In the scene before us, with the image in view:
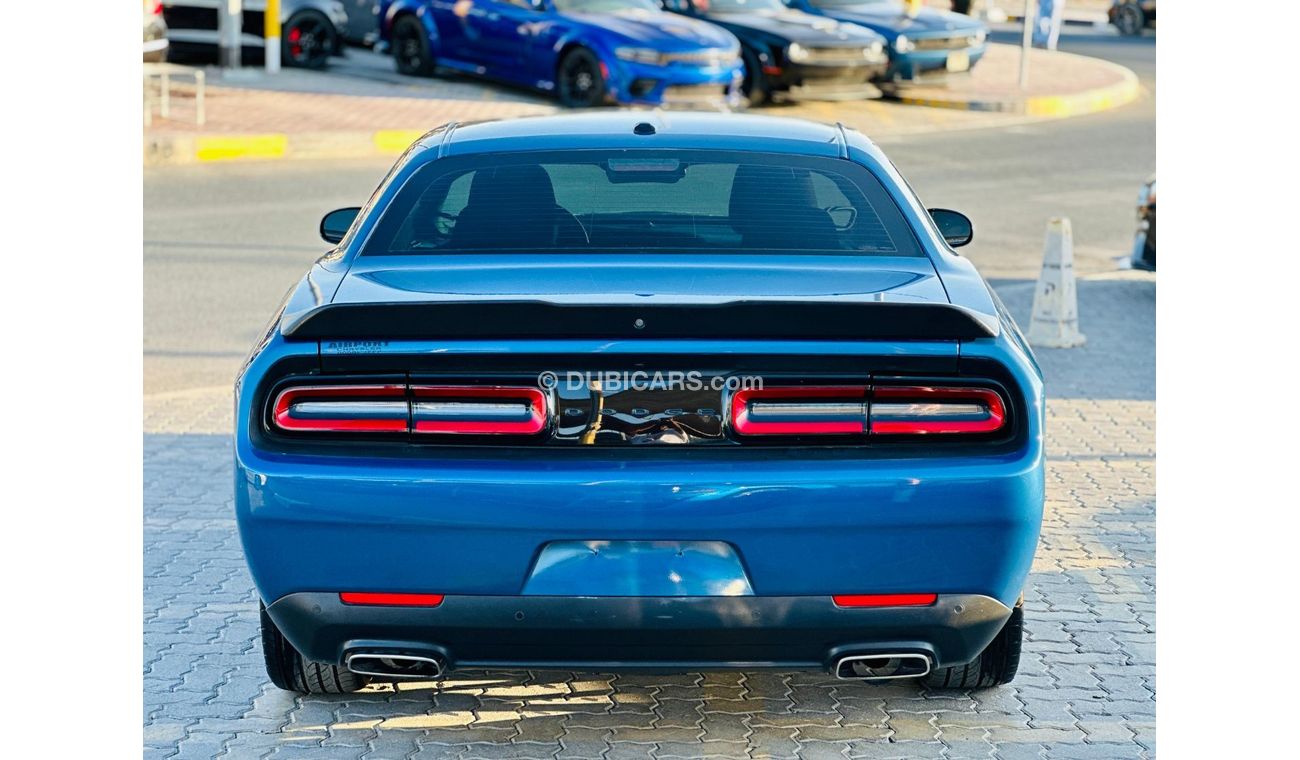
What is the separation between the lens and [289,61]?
22438 millimetres

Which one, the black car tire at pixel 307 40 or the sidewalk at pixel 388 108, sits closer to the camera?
the sidewalk at pixel 388 108

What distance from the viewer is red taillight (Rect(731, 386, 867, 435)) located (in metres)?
3.97

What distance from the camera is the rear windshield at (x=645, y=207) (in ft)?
15.8

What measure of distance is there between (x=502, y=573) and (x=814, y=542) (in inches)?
26.7

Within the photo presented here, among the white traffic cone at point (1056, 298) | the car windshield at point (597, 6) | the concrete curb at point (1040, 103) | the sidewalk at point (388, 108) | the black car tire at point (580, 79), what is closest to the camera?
the white traffic cone at point (1056, 298)

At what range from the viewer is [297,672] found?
4.71 m

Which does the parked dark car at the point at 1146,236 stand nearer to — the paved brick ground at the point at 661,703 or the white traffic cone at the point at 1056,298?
the white traffic cone at the point at 1056,298

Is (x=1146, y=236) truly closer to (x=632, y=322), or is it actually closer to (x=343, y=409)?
(x=632, y=322)

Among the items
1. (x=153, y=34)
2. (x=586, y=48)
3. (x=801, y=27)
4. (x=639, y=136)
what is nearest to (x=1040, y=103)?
(x=801, y=27)

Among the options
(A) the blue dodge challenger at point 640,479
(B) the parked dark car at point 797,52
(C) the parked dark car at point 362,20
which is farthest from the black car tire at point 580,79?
(A) the blue dodge challenger at point 640,479

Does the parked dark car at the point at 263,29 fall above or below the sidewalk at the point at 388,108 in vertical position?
above

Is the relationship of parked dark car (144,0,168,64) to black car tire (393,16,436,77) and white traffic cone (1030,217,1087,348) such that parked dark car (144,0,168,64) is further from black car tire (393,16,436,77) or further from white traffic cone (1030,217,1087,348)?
white traffic cone (1030,217,1087,348)

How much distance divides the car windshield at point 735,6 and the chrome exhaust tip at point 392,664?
1831 cm

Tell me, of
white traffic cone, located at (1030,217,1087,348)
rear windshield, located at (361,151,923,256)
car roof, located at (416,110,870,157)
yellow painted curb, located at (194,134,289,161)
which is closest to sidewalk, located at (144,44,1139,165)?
yellow painted curb, located at (194,134,289,161)
